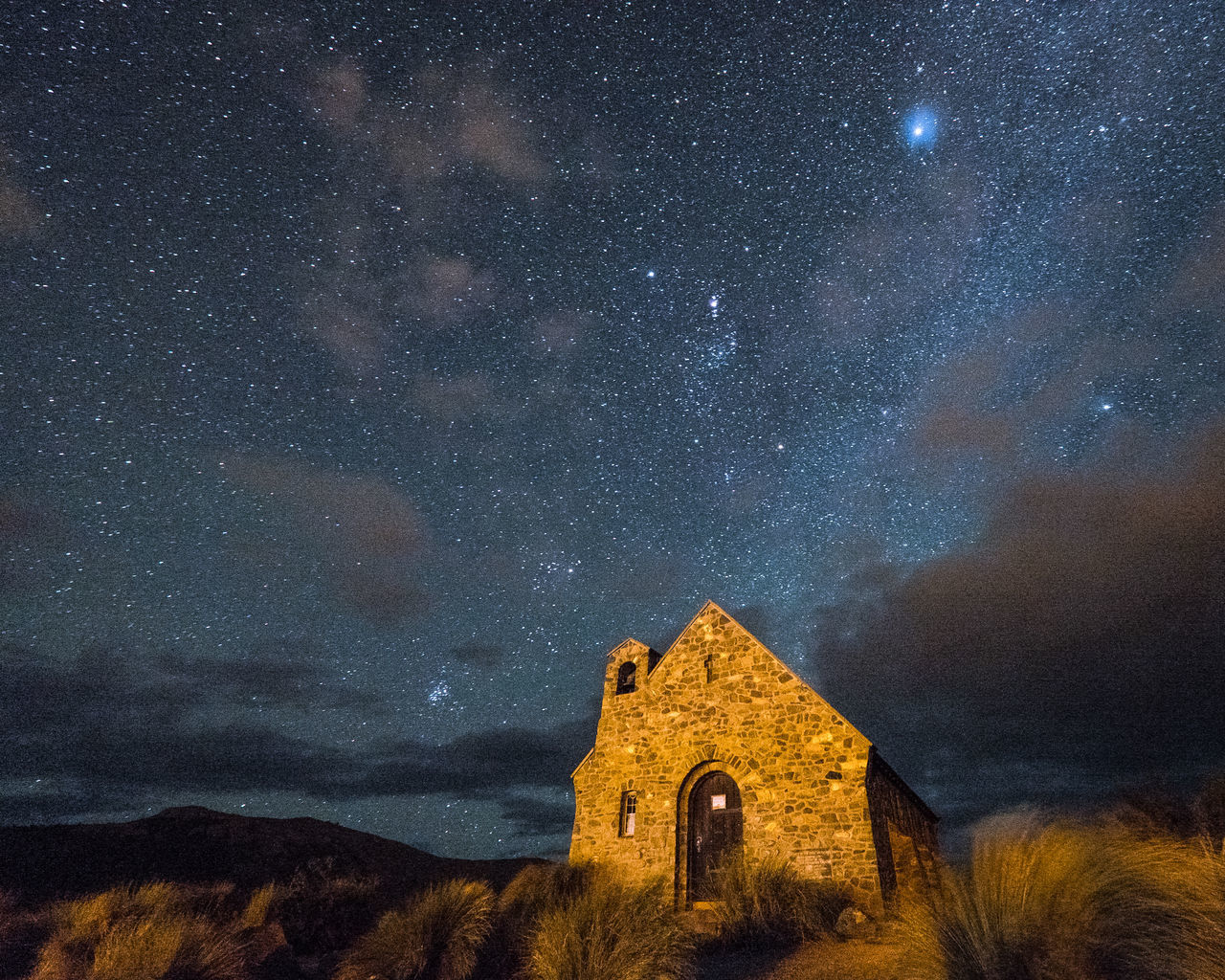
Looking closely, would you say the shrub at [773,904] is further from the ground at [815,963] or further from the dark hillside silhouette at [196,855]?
the dark hillside silhouette at [196,855]

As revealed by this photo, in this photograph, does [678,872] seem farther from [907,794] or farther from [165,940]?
[165,940]

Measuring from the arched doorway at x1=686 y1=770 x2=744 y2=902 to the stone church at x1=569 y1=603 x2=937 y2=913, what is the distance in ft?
0.09

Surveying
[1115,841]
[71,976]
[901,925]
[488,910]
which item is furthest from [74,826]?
[1115,841]

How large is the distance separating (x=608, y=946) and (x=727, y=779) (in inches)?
308

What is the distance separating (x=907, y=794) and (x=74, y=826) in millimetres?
34413

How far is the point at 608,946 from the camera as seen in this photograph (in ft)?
29.9

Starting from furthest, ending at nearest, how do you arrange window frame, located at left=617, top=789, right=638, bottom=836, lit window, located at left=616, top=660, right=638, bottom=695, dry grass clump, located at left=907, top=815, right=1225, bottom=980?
lit window, located at left=616, top=660, right=638, bottom=695 → window frame, located at left=617, top=789, right=638, bottom=836 → dry grass clump, located at left=907, top=815, right=1225, bottom=980

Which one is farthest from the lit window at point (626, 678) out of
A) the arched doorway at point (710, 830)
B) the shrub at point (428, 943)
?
the shrub at point (428, 943)

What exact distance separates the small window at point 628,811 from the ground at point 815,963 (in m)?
5.72

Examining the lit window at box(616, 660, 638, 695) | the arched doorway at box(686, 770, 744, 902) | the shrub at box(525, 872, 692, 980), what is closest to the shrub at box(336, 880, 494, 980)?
the shrub at box(525, 872, 692, 980)

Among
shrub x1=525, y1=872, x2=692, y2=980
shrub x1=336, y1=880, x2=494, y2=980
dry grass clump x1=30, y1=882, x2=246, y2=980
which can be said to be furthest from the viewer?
shrub x1=336, y1=880, x2=494, y2=980

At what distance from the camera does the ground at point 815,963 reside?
8.79m

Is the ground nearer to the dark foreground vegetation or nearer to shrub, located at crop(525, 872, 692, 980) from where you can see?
the dark foreground vegetation

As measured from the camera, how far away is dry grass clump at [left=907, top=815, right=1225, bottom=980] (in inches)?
248
